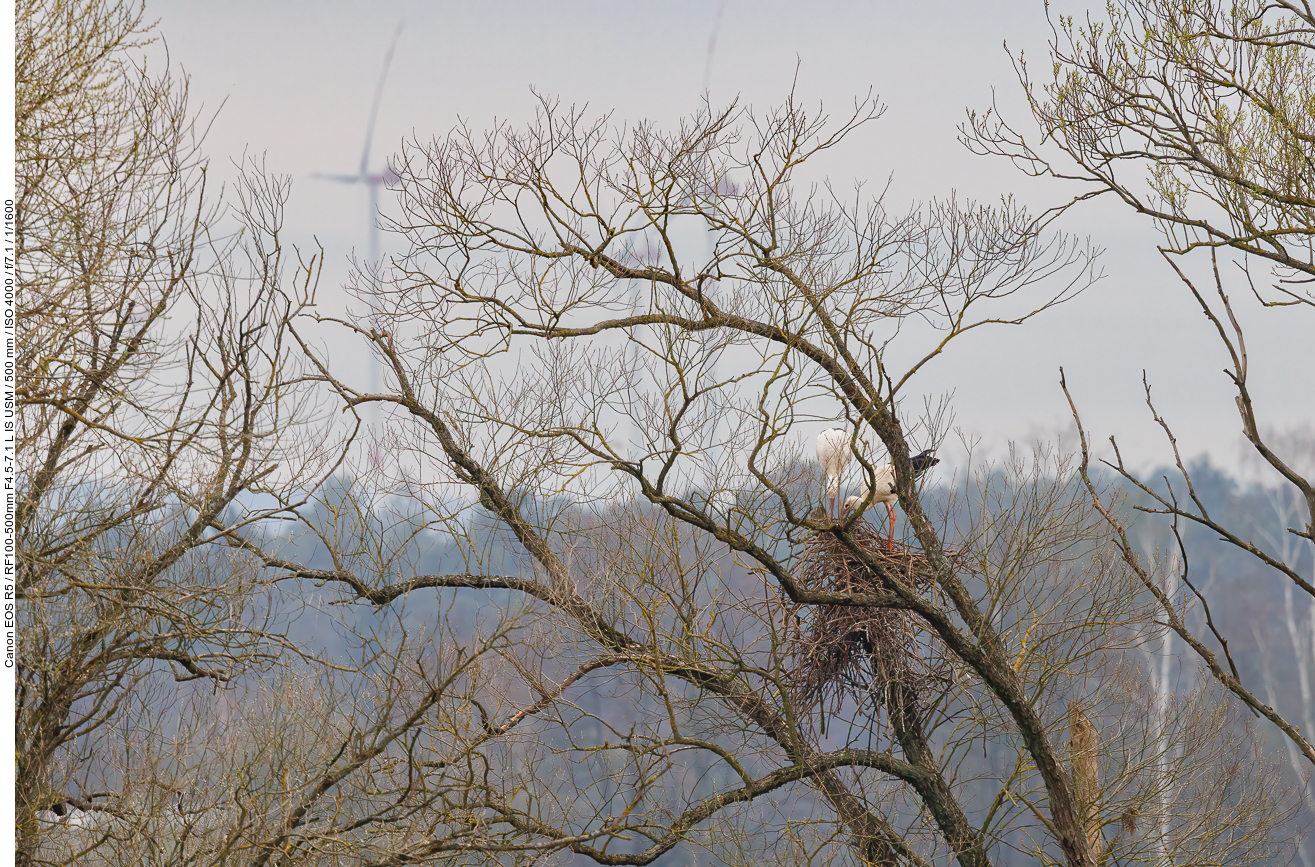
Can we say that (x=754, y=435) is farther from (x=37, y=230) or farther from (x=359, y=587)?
(x=37, y=230)

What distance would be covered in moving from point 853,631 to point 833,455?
52.9 inches

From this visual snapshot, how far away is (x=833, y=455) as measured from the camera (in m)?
7.61

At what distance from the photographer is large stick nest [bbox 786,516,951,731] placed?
316 inches

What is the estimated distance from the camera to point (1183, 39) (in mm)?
6246

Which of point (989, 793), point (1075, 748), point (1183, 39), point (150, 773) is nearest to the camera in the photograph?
point (1183, 39)

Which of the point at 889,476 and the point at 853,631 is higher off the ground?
the point at 889,476

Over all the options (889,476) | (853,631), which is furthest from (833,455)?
(853,631)

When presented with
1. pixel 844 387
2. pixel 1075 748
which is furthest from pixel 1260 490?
pixel 844 387

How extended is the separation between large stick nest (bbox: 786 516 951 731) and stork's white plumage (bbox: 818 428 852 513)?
1.54 ft

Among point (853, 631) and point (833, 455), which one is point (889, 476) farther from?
point (853, 631)

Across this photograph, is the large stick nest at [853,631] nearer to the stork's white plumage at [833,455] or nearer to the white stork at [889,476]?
the white stork at [889,476]

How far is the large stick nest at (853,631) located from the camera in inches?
316

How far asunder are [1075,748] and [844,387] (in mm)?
3441

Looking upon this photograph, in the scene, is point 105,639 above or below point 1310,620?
below
